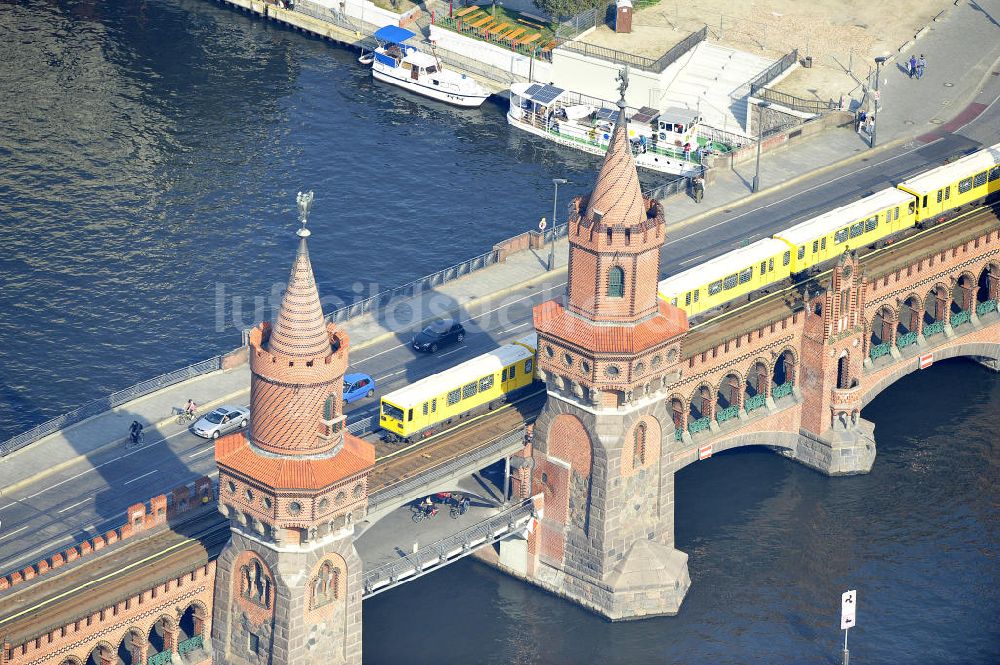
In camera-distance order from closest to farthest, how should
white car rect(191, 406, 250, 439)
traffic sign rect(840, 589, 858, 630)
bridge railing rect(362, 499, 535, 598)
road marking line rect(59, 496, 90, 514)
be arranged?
bridge railing rect(362, 499, 535, 598), traffic sign rect(840, 589, 858, 630), road marking line rect(59, 496, 90, 514), white car rect(191, 406, 250, 439)

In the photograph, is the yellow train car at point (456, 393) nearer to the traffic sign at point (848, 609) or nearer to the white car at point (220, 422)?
the white car at point (220, 422)

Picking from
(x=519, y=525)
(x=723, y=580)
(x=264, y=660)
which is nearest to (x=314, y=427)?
(x=264, y=660)

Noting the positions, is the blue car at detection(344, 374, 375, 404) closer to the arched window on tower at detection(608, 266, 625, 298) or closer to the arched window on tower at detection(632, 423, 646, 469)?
the arched window on tower at detection(632, 423, 646, 469)

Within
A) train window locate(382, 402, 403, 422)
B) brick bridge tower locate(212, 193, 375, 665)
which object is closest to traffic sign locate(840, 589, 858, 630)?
train window locate(382, 402, 403, 422)

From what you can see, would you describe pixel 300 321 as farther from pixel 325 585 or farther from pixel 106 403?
pixel 106 403

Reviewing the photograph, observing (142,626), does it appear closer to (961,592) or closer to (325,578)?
(325,578)
